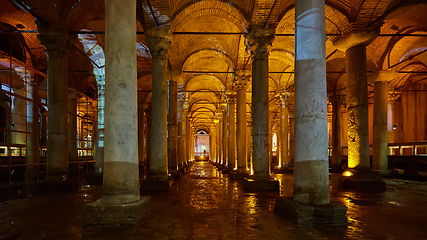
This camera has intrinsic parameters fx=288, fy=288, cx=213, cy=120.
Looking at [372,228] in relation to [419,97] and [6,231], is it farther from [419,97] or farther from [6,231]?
[419,97]

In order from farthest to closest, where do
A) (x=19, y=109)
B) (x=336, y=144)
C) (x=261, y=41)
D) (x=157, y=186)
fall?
1. (x=336, y=144)
2. (x=19, y=109)
3. (x=261, y=41)
4. (x=157, y=186)

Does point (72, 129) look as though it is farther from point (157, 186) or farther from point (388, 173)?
point (388, 173)

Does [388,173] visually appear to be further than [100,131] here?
No

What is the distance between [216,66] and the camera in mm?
19516

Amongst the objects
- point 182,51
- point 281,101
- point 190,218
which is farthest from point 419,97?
point 190,218

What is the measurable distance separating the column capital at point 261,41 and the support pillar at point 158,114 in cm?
304

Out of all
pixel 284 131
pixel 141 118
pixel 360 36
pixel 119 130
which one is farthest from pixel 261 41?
pixel 141 118

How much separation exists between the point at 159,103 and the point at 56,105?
3536 millimetres

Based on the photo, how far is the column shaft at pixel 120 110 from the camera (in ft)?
16.7

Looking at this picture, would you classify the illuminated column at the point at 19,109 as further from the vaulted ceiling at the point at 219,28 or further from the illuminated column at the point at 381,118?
the illuminated column at the point at 381,118

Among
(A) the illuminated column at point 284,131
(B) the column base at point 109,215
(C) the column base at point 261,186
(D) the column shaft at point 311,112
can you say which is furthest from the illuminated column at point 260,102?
(A) the illuminated column at point 284,131

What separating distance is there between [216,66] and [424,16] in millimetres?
11534

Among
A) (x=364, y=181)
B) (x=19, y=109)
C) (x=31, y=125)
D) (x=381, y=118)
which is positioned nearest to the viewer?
(x=364, y=181)

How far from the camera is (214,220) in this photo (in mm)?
5613
